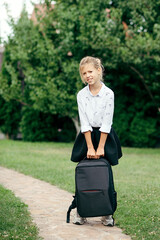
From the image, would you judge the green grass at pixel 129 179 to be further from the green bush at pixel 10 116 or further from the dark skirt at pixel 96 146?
the green bush at pixel 10 116

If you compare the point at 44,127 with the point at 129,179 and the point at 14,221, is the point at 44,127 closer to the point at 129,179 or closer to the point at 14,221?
the point at 129,179

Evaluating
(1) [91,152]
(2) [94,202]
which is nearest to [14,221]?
(2) [94,202]

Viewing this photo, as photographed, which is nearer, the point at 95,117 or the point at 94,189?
the point at 94,189

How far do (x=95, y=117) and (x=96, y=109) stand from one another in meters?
0.10

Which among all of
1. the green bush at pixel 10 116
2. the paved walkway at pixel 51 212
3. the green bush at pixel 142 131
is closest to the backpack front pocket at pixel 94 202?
the paved walkway at pixel 51 212

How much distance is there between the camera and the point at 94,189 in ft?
13.8

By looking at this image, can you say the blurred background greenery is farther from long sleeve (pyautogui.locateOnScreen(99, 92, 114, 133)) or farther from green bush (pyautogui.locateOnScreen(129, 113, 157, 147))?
long sleeve (pyautogui.locateOnScreen(99, 92, 114, 133))

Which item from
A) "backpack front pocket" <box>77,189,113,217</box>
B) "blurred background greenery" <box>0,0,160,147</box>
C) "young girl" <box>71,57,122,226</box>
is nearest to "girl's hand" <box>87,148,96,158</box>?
"young girl" <box>71,57,122,226</box>

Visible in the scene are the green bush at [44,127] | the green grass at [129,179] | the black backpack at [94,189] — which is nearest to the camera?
the black backpack at [94,189]

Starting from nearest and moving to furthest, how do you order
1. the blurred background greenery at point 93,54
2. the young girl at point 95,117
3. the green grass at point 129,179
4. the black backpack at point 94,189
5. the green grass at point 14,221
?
the green grass at point 14,221
the black backpack at point 94,189
the young girl at point 95,117
the green grass at point 129,179
the blurred background greenery at point 93,54

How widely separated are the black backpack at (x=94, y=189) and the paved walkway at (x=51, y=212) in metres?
0.25

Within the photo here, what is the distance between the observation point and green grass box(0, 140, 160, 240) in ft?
15.1

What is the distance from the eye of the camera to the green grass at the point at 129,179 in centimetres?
459

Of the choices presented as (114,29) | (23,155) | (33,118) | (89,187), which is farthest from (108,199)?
(33,118)
